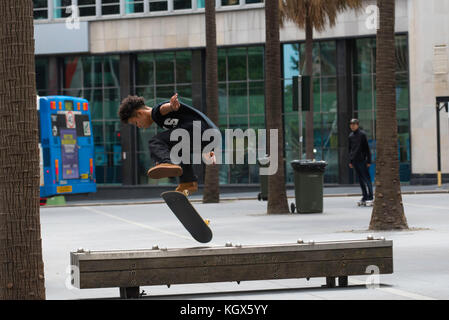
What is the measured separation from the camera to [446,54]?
117 feet

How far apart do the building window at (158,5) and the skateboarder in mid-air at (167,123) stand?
3304cm

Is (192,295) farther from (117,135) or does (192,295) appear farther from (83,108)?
(117,135)

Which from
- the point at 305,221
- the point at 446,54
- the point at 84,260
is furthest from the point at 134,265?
the point at 446,54

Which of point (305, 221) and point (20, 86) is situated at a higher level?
point (20, 86)

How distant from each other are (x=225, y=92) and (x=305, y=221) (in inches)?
855

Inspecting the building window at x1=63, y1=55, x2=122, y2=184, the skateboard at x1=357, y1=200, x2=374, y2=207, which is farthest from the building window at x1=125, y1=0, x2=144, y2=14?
the skateboard at x1=357, y1=200, x2=374, y2=207

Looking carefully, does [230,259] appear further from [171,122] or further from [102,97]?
[102,97]

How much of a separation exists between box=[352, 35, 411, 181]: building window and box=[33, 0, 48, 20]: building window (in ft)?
46.8

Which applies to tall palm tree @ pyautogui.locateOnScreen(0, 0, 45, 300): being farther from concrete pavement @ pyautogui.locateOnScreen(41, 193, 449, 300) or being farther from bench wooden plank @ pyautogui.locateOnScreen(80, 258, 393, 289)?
concrete pavement @ pyautogui.locateOnScreen(41, 193, 449, 300)

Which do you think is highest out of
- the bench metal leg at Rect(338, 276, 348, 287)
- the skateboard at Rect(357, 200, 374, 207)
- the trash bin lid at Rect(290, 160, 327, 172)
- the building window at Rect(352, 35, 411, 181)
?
the building window at Rect(352, 35, 411, 181)

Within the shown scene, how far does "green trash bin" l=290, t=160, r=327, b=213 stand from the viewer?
69.2 feet

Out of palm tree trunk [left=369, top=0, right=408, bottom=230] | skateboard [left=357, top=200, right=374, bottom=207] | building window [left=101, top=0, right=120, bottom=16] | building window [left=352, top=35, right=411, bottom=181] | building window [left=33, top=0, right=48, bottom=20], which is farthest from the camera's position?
building window [left=33, top=0, right=48, bottom=20]

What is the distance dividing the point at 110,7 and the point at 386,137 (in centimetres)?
2784

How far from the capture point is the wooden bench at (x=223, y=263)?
8.16 m
